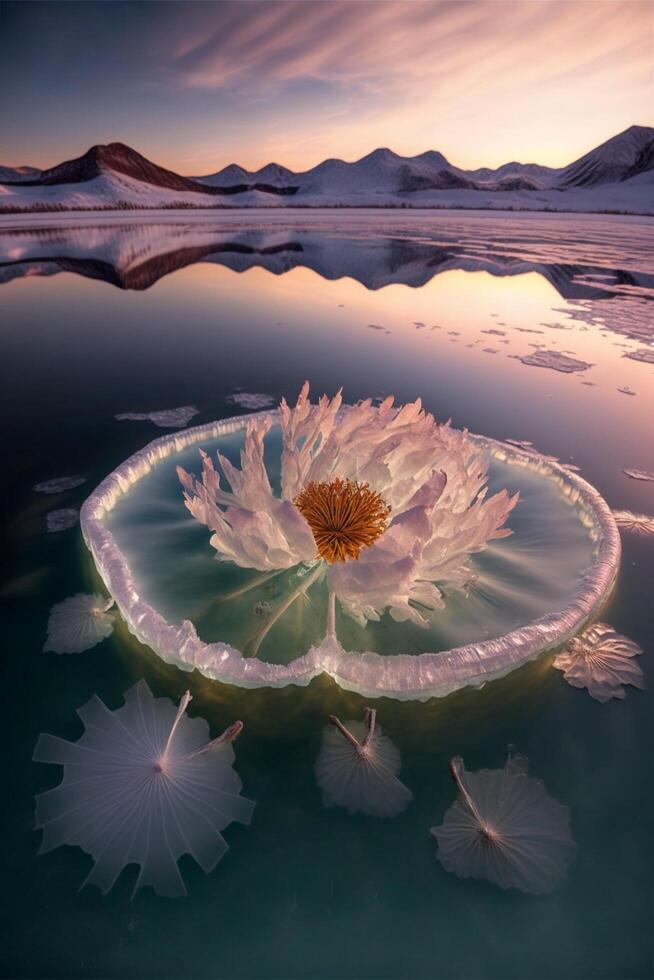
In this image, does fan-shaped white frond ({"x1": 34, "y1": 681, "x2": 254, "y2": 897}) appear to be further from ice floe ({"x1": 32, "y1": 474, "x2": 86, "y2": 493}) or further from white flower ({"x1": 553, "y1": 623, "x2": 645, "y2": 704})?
ice floe ({"x1": 32, "y1": 474, "x2": 86, "y2": 493})

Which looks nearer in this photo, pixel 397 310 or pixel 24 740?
pixel 24 740

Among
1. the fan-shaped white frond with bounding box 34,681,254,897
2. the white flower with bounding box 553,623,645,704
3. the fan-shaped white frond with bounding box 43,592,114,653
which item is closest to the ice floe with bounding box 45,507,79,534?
the fan-shaped white frond with bounding box 43,592,114,653

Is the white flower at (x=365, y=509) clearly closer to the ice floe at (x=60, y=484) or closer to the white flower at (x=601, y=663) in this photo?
the white flower at (x=601, y=663)

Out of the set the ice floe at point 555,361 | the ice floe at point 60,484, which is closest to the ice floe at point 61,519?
the ice floe at point 60,484

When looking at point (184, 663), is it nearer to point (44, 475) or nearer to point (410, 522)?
point (410, 522)

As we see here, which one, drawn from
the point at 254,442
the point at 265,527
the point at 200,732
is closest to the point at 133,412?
the point at 254,442

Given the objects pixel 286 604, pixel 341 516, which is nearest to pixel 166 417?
pixel 341 516
